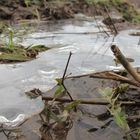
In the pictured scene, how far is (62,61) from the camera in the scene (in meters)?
1.84

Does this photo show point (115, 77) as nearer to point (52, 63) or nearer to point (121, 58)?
point (121, 58)

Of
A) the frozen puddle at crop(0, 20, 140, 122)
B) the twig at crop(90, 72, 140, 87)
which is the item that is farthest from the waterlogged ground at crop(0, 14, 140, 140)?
the twig at crop(90, 72, 140, 87)

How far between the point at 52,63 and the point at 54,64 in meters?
0.02

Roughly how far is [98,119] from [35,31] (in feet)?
6.37

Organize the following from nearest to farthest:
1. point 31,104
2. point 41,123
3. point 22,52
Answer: point 41,123 → point 31,104 → point 22,52

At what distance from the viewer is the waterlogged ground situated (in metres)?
1.24

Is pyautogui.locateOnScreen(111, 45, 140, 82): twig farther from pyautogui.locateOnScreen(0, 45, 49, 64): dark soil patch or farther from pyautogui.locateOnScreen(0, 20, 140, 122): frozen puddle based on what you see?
pyautogui.locateOnScreen(0, 45, 49, 64): dark soil patch

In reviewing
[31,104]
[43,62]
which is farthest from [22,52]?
[31,104]

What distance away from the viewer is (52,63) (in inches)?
71.3

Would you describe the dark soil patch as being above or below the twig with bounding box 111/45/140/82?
below

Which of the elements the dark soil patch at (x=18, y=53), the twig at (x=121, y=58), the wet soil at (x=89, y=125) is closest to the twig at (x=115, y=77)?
the wet soil at (x=89, y=125)

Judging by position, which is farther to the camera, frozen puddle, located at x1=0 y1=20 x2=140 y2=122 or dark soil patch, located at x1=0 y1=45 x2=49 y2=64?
dark soil patch, located at x1=0 y1=45 x2=49 y2=64

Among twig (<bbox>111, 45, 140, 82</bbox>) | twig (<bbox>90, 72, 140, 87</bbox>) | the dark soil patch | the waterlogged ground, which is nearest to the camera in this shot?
twig (<bbox>111, 45, 140, 82</bbox>)

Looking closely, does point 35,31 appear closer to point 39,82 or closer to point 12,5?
point 12,5
